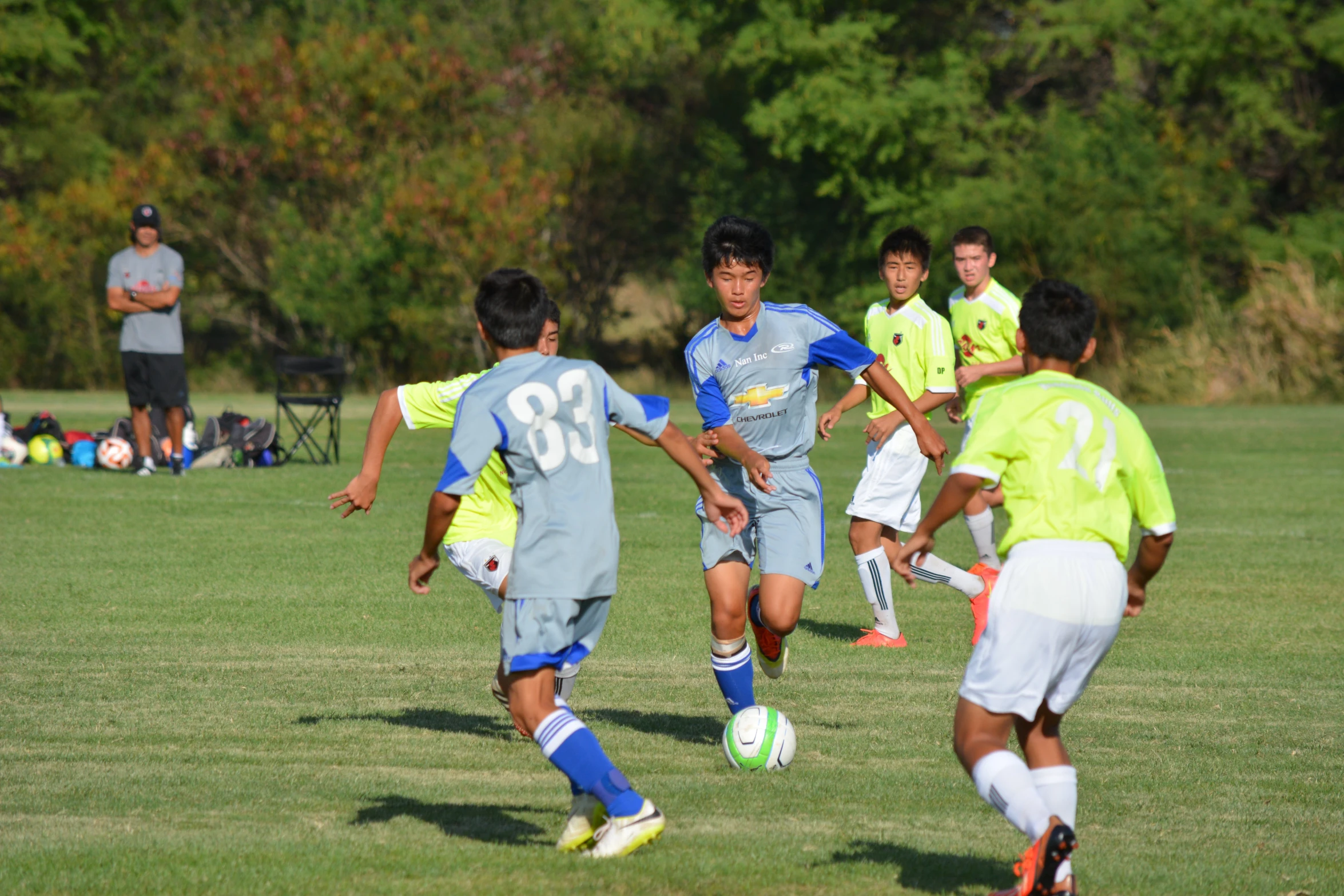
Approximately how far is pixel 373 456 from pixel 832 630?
3.77m

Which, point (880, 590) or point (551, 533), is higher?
point (551, 533)

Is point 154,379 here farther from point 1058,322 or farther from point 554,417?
point 1058,322

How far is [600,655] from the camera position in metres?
7.67

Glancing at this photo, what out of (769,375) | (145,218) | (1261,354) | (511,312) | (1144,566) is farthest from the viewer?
(1261,354)

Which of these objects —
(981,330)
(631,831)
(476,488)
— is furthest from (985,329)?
(631,831)

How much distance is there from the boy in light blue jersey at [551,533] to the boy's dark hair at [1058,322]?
1274mm

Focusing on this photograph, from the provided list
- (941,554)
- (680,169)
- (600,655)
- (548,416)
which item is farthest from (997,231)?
(548,416)

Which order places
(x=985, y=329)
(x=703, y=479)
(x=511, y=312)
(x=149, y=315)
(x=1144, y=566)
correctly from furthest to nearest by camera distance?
1. (x=149, y=315)
2. (x=985, y=329)
3. (x=703, y=479)
4. (x=511, y=312)
5. (x=1144, y=566)

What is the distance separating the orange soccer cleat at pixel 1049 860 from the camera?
362 centimetres

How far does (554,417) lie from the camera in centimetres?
446

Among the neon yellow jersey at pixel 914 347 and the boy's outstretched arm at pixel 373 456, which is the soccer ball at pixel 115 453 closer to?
the neon yellow jersey at pixel 914 347

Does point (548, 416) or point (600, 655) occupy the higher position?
point (548, 416)

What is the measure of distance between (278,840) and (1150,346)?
102 ft

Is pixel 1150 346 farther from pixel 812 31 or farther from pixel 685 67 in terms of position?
pixel 685 67
